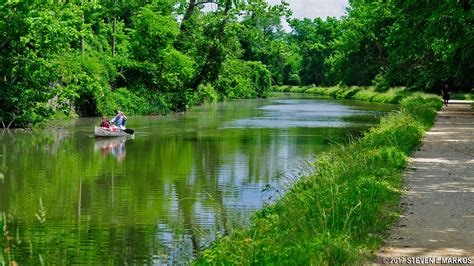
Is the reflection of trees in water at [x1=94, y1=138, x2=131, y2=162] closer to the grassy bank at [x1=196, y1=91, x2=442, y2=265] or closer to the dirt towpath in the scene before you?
the dirt towpath

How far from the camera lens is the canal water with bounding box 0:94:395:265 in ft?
39.2

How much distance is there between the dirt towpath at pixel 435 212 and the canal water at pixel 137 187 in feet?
10.3

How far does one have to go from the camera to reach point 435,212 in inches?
445

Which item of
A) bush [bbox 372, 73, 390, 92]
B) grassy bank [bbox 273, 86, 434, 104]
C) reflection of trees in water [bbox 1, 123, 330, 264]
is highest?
bush [bbox 372, 73, 390, 92]

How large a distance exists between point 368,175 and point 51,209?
20.8 feet

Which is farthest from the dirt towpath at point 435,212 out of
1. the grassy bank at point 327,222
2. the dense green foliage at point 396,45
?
the dense green foliage at point 396,45

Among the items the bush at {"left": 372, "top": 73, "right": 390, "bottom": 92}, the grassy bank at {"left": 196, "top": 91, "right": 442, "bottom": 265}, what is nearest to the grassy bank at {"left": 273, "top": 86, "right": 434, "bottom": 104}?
the bush at {"left": 372, "top": 73, "right": 390, "bottom": 92}

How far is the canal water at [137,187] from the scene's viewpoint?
11953 mm

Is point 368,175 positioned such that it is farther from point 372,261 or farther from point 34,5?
point 34,5

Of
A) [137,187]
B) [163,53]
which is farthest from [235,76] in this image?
[137,187]

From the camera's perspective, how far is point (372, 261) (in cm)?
809

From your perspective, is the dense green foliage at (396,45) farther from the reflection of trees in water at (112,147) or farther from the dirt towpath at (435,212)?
the reflection of trees in water at (112,147)

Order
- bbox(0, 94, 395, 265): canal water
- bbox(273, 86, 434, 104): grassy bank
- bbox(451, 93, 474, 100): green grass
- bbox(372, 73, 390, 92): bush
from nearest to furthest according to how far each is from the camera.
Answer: bbox(0, 94, 395, 265): canal water, bbox(451, 93, 474, 100): green grass, bbox(273, 86, 434, 104): grassy bank, bbox(372, 73, 390, 92): bush

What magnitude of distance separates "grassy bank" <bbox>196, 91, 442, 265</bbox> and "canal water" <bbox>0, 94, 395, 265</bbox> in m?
1.47
